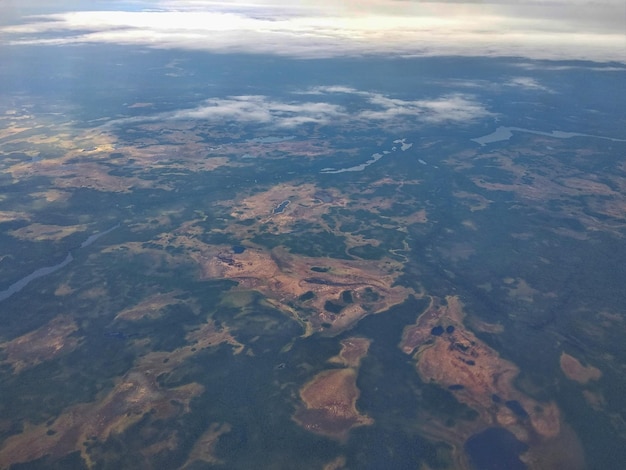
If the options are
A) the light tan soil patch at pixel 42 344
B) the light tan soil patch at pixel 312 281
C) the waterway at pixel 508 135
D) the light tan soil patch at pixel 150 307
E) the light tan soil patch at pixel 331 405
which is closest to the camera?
the light tan soil patch at pixel 331 405

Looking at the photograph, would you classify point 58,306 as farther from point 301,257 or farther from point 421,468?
point 421,468

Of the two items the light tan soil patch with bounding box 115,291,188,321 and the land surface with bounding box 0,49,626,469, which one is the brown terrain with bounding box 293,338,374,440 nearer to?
the land surface with bounding box 0,49,626,469

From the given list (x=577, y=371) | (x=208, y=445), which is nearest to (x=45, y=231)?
(x=208, y=445)

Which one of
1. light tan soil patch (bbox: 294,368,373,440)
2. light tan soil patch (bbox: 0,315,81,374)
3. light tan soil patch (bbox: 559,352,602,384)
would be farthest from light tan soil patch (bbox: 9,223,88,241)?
light tan soil patch (bbox: 559,352,602,384)

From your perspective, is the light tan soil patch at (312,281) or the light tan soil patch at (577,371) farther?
the light tan soil patch at (312,281)

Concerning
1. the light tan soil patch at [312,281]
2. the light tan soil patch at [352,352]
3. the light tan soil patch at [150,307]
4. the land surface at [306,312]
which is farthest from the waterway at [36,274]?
the light tan soil patch at [352,352]

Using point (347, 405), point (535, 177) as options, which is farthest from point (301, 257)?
point (535, 177)

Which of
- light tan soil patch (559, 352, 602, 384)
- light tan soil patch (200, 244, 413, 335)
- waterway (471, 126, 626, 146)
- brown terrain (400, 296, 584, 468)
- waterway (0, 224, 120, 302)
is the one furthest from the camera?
waterway (471, 126, 626, 146)

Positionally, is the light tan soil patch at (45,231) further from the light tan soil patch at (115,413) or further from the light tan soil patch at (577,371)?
the light tan soil patch at (577,371)
